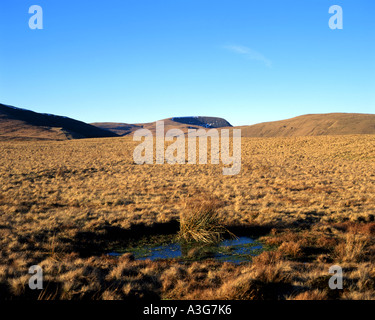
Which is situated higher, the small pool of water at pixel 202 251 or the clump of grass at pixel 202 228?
the clump of grass at pixel 202 228

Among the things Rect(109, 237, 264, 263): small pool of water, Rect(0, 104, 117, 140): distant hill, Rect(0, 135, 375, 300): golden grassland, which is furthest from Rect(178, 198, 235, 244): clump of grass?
Rect(0, 104, 117, 140): distant hill

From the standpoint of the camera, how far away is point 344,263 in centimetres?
710

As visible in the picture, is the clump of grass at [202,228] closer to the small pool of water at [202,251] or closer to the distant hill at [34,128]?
the small pool of water at [202,251]

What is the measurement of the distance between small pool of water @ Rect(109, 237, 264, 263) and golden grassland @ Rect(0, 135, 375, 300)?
55cm

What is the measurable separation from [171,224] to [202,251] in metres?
2.75

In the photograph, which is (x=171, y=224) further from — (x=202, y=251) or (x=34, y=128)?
(x=34, y=128)

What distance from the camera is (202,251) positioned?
340 inches

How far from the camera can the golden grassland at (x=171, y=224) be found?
569 centimetres

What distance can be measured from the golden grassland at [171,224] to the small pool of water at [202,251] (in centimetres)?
55

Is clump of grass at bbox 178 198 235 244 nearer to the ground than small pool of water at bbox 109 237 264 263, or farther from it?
farther from it

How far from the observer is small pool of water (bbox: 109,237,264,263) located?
8.09 m

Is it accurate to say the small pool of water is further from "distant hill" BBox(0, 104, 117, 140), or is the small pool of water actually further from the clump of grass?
"distant hill" BBox(0, 104, 117, 140)

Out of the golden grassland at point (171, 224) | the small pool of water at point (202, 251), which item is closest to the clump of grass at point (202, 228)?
the small pool of water at point (202, 251)
